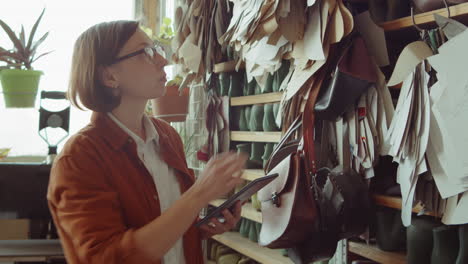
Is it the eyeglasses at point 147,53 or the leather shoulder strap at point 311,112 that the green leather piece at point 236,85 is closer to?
the leather shoulder strap at point 311,112

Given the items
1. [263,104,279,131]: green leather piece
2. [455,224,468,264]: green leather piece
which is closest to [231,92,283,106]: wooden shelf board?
[263,104,279,131]: green leather piece

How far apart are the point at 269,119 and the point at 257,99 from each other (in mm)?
115

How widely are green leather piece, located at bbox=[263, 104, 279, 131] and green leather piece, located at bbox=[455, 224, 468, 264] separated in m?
0.84

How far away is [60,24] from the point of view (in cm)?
278

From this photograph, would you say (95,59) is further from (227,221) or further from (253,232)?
(253,232)

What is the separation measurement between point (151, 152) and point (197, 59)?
94 cm

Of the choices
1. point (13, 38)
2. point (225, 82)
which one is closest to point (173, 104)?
point (225, 82)

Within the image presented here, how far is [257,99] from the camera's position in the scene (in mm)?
1858

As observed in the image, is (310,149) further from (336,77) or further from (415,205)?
(415,205)

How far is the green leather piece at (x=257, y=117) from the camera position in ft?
6.15

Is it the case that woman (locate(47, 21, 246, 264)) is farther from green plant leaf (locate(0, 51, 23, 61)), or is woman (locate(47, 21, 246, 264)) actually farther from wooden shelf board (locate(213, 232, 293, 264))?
green plant leaf (locate(0, 51, 23, 61))

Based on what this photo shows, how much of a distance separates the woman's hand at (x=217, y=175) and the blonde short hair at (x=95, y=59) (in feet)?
1.27

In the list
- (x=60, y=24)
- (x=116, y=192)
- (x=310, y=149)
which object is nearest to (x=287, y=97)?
(x=310, y=149)

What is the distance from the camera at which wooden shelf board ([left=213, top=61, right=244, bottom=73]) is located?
2.04 metres
